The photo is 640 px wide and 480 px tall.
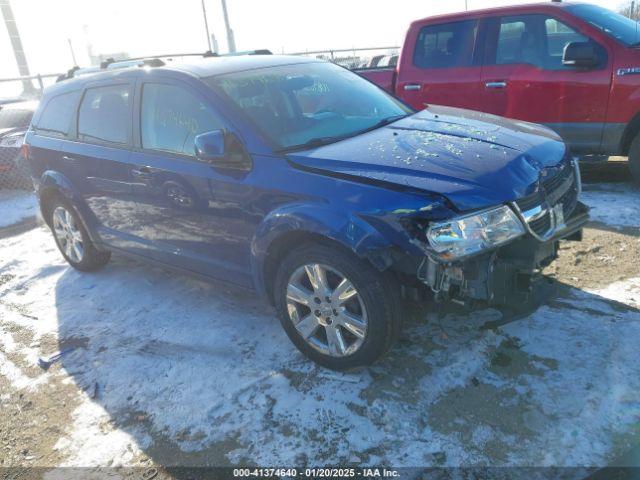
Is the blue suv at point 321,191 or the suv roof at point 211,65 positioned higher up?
the suv roof at point 211,65

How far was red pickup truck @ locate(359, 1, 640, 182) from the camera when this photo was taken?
5.05m

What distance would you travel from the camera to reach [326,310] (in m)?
2.86

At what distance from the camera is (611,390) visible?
8.50 ft

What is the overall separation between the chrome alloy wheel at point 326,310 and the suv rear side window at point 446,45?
416 centimetres

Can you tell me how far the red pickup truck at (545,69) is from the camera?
16.6 ft

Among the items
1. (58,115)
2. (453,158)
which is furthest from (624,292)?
(58,115)

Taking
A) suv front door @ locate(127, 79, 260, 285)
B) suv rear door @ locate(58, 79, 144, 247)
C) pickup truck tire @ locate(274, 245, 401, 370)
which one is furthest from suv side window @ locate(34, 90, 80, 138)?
pickup truck tire @ locate(274, 245, 401, 370)

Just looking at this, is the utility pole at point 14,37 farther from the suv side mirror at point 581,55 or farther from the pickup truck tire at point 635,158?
the pickup truck tire at point 635,158

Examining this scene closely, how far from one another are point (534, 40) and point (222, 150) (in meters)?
4.19

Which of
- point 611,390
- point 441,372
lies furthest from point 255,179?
point 611,390

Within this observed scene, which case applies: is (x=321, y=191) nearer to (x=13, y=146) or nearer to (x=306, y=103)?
(x=306, y=103)

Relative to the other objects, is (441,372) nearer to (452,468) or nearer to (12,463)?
(452,468)

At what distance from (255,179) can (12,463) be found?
2.00 m

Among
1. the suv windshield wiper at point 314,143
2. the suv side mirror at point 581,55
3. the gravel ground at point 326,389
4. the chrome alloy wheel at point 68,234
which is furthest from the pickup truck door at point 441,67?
the chrome alloy wheel at point 68,234
